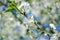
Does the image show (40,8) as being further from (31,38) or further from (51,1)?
(31,38)

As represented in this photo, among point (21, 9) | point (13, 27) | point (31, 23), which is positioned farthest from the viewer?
point (13, 27)

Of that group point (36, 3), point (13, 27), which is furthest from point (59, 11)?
point (13, 27)

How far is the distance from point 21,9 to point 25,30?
28cm

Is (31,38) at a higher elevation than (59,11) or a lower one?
lower

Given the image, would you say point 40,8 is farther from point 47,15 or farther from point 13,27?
point 13,27

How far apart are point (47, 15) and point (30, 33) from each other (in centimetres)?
26

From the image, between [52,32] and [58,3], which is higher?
[58,3]

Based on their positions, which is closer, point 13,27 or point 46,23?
point 46,23

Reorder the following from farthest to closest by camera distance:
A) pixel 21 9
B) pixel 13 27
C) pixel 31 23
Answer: pixel 13 27
pixel 31 23
pixel 21 9

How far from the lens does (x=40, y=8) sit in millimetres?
2256

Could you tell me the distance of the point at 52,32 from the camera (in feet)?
7.29

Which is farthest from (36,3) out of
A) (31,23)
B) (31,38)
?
(31,38)

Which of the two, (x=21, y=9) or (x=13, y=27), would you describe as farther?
(x=13, y=27)

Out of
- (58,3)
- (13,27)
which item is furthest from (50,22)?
(13,27)
